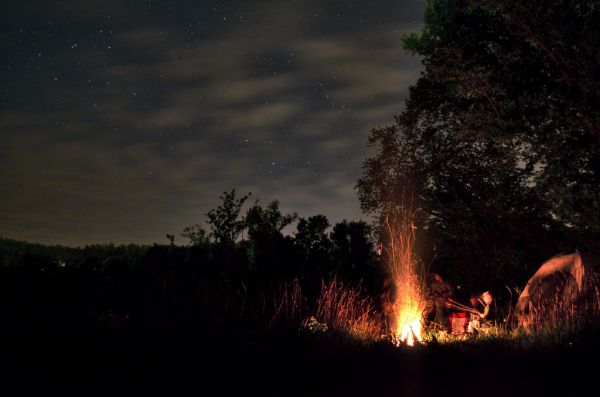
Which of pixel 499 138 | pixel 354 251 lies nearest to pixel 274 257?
pixel 354 251

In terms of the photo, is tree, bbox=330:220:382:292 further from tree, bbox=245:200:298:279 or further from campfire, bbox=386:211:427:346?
campfire, bbox=386:211:427:346

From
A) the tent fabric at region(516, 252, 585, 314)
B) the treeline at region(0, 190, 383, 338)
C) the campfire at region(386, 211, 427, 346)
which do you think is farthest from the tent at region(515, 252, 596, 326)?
the treeline at region(0, 190, 383, 338)

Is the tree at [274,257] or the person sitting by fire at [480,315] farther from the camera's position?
the tree at [274,257]

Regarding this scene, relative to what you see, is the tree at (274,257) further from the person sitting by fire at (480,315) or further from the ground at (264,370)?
the ground at (264,370)

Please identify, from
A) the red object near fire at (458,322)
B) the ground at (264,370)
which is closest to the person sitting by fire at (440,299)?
the red object near fire at (458,322)

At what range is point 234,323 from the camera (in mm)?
8461

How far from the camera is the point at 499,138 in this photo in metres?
13.5

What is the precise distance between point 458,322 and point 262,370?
7.65m

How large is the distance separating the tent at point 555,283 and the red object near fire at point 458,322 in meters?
1.20

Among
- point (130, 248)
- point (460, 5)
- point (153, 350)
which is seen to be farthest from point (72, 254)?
point (460, 5)

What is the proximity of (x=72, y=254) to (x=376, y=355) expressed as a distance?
11.8 metres

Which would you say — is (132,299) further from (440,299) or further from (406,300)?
(440,299)

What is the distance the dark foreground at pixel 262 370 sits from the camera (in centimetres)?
647

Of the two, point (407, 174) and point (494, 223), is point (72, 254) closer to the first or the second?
point (407, 174)
